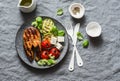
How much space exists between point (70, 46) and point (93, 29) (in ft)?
0.41

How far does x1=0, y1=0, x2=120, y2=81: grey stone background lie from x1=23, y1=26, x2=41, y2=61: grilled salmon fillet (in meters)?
0.05

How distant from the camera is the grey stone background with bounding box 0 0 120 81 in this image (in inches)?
52.3

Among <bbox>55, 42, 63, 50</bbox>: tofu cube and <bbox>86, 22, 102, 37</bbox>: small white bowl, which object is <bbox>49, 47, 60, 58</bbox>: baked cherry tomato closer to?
<bbox>55, 42, 63, 50</bbox>: tofu cube

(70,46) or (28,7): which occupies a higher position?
(28,7)

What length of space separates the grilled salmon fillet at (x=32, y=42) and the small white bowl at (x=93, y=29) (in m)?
0.21

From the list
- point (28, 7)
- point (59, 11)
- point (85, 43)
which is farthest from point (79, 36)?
point (28, 7)

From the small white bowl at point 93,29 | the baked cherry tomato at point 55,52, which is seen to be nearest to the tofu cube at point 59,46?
the baked cherry tomato at point 55,52

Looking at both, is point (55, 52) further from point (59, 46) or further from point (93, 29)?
point (93, 29)

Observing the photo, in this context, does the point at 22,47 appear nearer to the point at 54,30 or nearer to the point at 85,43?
the point at 54,30

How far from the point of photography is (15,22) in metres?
1.43

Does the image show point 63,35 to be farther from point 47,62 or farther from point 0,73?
point 0,73

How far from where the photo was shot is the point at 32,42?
1.34 metres

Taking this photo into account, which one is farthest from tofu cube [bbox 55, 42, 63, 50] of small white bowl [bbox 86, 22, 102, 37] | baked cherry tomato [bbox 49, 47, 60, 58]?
small white bowl [bbox 86, 22, 102, 37]

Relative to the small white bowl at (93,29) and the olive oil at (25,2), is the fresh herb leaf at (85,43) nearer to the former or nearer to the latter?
the small white bowl at (93,29)
